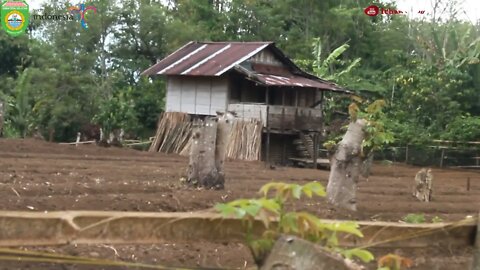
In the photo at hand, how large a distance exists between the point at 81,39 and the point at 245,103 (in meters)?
9.92

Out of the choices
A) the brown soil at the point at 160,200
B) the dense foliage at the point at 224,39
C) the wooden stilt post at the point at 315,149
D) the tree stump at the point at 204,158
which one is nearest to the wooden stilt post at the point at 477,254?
the brown soil at the point at 160,200

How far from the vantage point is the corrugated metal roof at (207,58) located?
92.3 ft

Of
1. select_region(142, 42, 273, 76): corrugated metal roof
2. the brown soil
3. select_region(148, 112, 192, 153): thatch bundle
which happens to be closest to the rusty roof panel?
select_region(142, 42, 273, 76): corrugated metal roof

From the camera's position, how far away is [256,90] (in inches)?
1179

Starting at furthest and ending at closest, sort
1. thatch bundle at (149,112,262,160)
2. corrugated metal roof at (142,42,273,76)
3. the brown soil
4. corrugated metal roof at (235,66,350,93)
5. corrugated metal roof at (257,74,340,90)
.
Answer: corrugated metal roof at (142,42,273,76)
thatch bundle at (149,112,262,160)
corrugated metal roof at (235,66,350,93)
corrugated metal roof at (257,74,340,90)
the brown soil

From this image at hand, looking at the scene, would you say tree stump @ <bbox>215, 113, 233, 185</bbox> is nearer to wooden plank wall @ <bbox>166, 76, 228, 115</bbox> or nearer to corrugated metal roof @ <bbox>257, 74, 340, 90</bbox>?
corrugated metal roof @ <bbox>257, 74, 340, 90</bbox>

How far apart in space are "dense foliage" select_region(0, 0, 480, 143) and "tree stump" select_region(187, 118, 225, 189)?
1912 cm

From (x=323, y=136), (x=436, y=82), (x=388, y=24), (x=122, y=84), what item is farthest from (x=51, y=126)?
(x=388, y=24)

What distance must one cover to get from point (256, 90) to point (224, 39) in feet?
32.4

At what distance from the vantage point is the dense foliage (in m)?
32.2

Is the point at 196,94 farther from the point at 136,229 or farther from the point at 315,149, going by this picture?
the point at 136,229

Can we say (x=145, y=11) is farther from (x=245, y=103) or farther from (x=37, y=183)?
(x=37, y=183)

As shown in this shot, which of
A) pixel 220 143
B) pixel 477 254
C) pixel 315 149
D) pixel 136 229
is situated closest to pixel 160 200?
pixel 220 143

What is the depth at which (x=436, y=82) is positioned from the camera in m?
32.3
